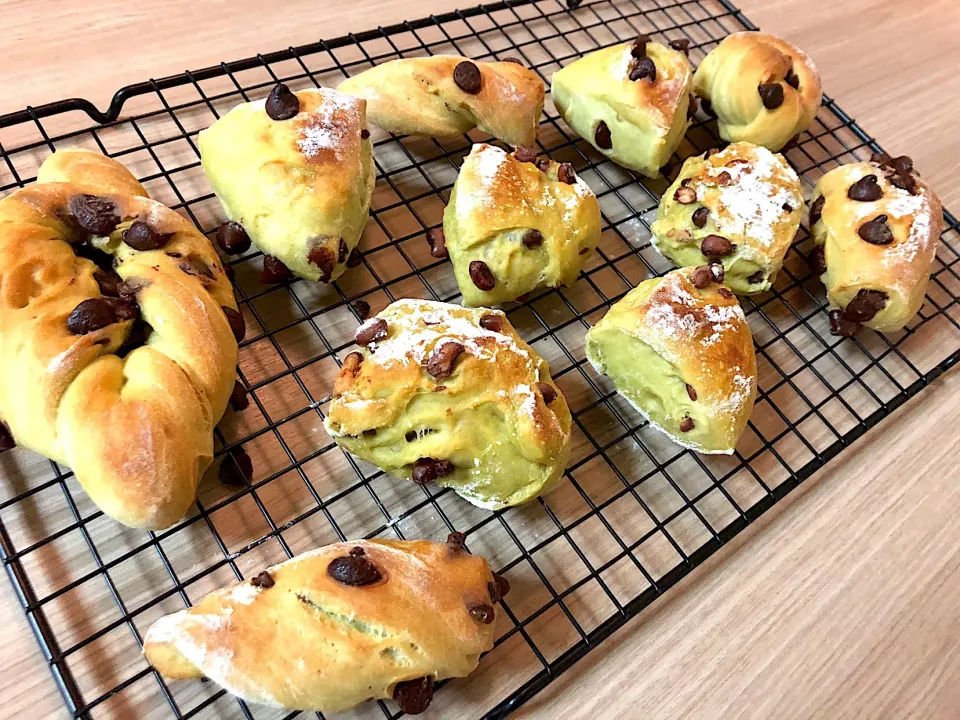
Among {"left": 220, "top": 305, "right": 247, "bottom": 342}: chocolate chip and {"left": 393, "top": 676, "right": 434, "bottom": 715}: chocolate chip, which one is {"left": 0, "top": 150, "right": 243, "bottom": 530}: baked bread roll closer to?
{"left": 220, "top": 305, "right": 247, "bottom": 342}: chocolate chip

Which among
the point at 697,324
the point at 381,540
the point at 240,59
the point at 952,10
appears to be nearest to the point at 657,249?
the point at 697,324

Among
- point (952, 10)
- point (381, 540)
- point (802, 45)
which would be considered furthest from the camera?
point (952, 10)

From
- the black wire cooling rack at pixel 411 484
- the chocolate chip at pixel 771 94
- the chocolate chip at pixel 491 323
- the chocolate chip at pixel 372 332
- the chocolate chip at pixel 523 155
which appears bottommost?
the black wire cooling rack at pixel 411 484

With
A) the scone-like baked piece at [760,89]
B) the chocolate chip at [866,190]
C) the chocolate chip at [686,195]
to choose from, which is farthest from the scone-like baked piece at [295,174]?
the chocolate chip at [866,190]

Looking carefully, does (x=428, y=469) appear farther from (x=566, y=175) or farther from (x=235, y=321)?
(x=566, y=175)

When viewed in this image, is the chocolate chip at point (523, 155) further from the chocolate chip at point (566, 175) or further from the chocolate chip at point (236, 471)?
the chocolate chip at point (236, 471)

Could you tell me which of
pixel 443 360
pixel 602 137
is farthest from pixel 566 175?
pixel 443 360

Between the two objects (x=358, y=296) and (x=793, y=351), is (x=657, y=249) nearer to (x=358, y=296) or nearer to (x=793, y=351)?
(x=793, y=351)
